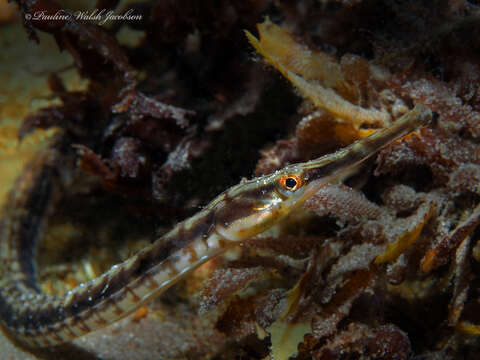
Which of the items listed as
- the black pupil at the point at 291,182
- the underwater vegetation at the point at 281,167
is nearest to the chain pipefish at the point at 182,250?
the black pupil at the point at 291,182

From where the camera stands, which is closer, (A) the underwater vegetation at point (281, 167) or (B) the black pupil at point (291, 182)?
(B) the black pupil at point (291, 182)

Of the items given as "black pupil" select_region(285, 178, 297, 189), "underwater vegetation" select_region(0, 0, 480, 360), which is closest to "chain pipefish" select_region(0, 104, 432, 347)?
"black pupil" select_region(285, 178, 297, 189)

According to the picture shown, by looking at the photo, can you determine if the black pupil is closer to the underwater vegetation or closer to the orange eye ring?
the orange eye ring

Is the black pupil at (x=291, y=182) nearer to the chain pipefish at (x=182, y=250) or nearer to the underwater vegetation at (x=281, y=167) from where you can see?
the chain pipefish at (x=182, y=250)

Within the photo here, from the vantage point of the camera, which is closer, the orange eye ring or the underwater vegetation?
the orange eye ring

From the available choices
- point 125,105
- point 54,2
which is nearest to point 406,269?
point 125,105

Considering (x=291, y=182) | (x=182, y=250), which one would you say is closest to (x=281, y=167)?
(x=291, y=182)
